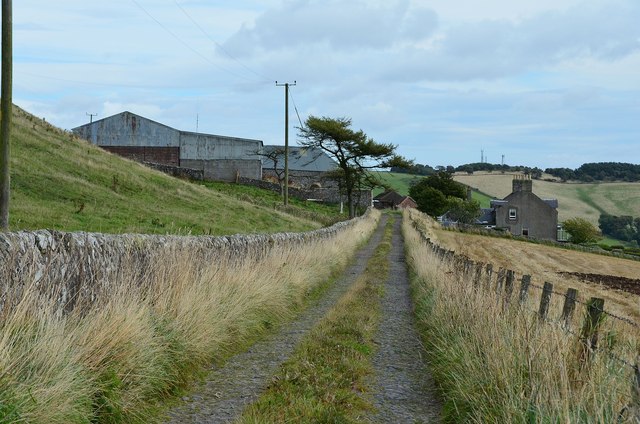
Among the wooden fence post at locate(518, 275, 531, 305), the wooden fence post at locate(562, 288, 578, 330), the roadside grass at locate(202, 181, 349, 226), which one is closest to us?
the wooden fence post at locate(562, 288, 578, 330)

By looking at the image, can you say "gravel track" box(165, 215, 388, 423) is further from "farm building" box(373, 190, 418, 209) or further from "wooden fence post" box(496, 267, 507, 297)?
"farm building" box(373, 190, 418, 209)

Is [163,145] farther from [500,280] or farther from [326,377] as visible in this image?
[326,377]

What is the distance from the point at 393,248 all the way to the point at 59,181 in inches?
660

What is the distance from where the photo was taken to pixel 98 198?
29.9 meters

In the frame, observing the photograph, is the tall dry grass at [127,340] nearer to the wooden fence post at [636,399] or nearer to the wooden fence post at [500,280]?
the wooden fence post at [500,280]

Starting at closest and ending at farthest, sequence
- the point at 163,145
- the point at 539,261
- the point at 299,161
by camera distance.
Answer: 1. the point at 539,261
2. the point at 163,145
3. the point at 299,161

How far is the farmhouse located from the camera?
340 ft

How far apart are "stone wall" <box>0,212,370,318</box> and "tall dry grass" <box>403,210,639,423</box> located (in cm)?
398

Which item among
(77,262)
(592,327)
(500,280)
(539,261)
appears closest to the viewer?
(592,327)

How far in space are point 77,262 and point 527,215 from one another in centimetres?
10161

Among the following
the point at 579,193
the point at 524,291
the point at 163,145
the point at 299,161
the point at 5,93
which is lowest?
the point at 524,291

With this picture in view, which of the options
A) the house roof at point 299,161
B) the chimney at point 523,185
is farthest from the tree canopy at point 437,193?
the house roof at point 299,161

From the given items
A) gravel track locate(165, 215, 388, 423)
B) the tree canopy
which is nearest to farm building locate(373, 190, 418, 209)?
the tree canopy

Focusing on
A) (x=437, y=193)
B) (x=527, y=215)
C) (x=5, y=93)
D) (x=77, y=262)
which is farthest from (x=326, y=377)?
(x=437, y=193)
